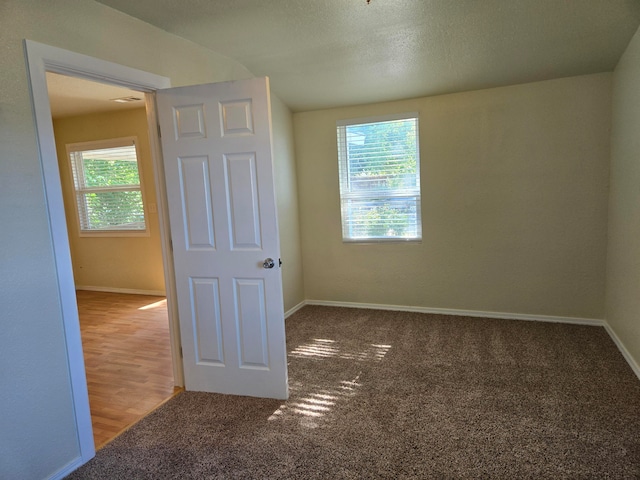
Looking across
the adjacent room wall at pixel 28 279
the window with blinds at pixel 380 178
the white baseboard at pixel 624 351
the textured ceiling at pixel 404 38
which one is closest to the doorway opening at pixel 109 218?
the adjacent room wall at pixel 28 279

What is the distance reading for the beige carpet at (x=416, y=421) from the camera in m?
2.01

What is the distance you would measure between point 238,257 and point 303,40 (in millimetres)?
1760

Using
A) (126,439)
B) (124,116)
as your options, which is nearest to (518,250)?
(126,439)

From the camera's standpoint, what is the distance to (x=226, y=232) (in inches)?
104

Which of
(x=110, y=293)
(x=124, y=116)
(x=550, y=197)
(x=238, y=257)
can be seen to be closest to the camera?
(x=238, y=257)

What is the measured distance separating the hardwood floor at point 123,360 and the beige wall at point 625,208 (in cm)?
339

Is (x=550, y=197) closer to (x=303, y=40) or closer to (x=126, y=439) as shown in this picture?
(x=303, y=40)

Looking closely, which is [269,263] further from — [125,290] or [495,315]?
[125,290]

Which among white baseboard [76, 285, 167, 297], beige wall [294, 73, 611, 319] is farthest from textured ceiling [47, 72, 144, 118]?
white baseboard [76, 285, 167, 297]

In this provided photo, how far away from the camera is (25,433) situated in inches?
75.1

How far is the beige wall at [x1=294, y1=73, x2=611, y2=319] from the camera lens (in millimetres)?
3648

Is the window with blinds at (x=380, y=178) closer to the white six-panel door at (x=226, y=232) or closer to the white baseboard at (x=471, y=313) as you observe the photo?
the white baseboard at (x=471, y=313)

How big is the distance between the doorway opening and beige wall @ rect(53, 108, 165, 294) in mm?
13

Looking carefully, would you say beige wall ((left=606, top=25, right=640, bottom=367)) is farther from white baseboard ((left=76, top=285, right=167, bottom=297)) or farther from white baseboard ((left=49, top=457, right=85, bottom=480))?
white baseboard ((left=76, top=285, right=167, bottom=297))
